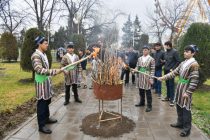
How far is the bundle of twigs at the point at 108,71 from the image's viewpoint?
571 cm

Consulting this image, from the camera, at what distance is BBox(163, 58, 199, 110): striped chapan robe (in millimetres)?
5179

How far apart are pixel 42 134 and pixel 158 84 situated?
5.43 meters

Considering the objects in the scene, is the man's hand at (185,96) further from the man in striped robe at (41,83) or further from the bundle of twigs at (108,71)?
the man in striped robe at (41,83)

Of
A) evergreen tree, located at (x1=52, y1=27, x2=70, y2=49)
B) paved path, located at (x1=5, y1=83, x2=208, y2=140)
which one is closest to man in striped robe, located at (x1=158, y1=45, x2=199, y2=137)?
paved path, located at (x1=5, y1=83, x2=208, y2=140)

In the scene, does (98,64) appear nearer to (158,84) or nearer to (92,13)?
(158,84)

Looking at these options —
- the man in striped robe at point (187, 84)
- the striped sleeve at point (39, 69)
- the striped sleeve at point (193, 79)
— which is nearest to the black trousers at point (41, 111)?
the striped sleeve at point (39, 69)

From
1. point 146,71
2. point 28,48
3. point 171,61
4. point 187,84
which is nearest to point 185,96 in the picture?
point 187,84

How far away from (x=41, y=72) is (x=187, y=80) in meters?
2.93

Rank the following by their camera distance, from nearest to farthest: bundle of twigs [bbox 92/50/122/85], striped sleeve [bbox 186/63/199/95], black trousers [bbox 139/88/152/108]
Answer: striped sleeve [bbox 186/63/199/95] < bundle of twigs [bbox 92/50/122/85] < black trousers [bbox 139/88/152/108]

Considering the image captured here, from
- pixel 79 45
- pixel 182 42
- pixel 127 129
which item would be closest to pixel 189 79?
pixel 127 129

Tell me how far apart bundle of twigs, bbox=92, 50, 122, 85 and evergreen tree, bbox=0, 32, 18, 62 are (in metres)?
21.1

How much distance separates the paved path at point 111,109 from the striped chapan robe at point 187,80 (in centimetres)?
72

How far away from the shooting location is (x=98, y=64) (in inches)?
234

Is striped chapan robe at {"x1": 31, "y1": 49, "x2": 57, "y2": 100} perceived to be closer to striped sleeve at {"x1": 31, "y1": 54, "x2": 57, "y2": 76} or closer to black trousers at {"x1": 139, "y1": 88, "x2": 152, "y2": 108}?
striped sleeve at {"x1": 31, "y1": 54, "x2": 57, "y2": 76}
